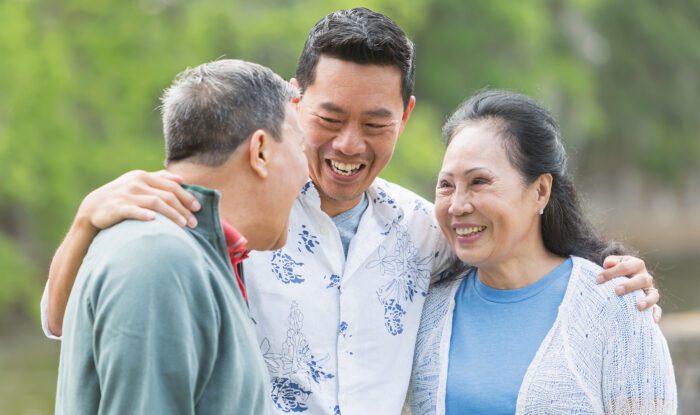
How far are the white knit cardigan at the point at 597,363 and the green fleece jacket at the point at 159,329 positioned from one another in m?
1.01

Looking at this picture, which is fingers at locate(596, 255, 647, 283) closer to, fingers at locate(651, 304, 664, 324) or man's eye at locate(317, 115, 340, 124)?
fingers at locate(651, 304, 664, 324)

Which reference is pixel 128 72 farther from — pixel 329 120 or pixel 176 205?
pixel 176 205

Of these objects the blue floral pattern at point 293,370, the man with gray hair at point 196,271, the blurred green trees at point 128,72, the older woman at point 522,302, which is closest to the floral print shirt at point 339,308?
the blue floral pattern at point 293,370

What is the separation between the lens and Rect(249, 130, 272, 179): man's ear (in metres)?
2.01

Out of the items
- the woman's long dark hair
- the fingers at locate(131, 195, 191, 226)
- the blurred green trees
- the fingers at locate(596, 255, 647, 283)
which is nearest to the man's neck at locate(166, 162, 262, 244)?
the fingers at locate(131, 195, 191, 226)

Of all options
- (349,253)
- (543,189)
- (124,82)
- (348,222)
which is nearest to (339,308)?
(349,253)

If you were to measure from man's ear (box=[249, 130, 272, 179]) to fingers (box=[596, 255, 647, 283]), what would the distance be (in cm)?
118

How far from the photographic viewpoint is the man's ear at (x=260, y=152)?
2.01 meters

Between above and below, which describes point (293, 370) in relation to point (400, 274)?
below

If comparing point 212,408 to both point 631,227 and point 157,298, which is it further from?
point 631,227

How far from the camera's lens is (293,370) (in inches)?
106

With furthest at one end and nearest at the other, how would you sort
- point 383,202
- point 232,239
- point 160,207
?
point 383,202 → point 232,239 → point 160,207

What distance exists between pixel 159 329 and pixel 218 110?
47cm

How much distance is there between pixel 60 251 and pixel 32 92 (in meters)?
10.8
